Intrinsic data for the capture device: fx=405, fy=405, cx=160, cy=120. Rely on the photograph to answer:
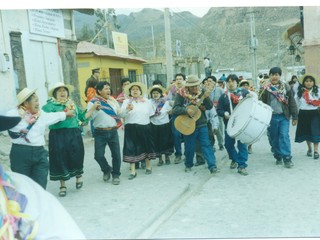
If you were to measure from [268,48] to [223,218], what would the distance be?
41585 mm

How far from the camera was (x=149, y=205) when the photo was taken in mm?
4316

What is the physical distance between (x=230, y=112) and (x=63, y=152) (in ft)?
8.41

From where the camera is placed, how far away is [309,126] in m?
6.44

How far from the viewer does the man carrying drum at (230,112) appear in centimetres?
560

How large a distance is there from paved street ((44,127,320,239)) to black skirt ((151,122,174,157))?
1.46 ft

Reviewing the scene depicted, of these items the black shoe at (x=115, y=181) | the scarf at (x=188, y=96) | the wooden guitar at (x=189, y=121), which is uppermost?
the scarf at (x=188, y=96)

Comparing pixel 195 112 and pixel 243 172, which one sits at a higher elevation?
pixel 195 112

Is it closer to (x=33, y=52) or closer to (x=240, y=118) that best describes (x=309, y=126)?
(x=240, y=118)

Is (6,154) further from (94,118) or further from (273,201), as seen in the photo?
(273,201)

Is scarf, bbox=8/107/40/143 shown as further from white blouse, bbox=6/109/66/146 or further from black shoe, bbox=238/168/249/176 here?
black shoe, bbox=238/168/249/176

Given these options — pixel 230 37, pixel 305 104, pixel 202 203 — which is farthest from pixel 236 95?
pixel 230 37

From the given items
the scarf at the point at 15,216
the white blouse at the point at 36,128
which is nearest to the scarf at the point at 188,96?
the white blouse at the point at 36,128

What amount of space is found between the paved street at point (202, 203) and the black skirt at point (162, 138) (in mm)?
446

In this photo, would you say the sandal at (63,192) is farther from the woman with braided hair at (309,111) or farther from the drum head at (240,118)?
the woman with braided hair at (309,111)
